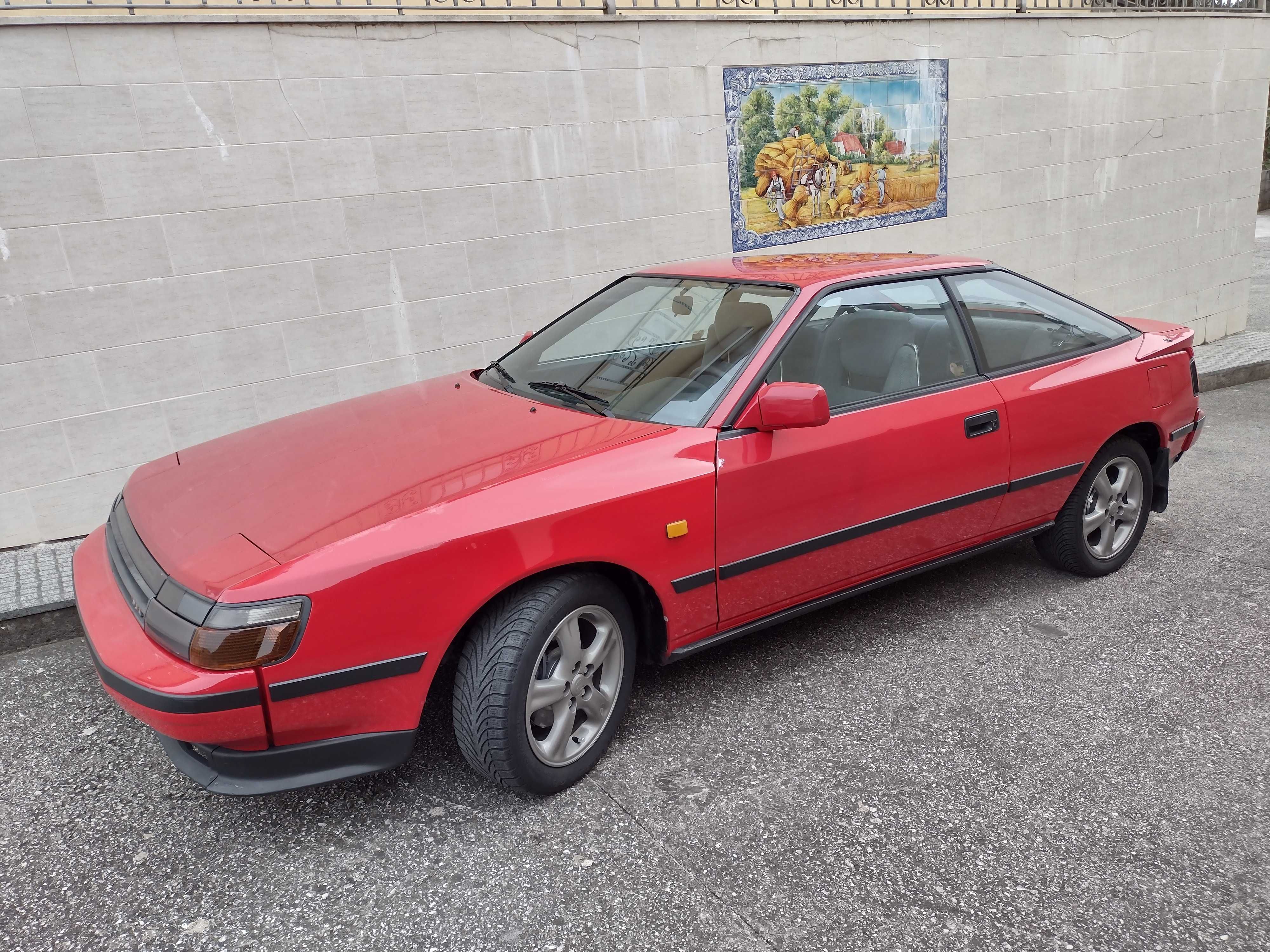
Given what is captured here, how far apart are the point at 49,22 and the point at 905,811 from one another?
5.09 meters

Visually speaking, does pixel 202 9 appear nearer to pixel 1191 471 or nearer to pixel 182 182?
pixel 182 182

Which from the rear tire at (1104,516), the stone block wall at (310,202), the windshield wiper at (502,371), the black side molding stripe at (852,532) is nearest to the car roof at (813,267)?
the windshield wiper at (502,371)

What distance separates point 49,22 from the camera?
177 inches

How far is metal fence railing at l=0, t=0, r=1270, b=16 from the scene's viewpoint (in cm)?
471

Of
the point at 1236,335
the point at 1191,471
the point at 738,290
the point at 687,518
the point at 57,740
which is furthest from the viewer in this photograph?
the point at 1236,335

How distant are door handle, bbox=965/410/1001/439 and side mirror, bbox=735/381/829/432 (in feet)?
2.77

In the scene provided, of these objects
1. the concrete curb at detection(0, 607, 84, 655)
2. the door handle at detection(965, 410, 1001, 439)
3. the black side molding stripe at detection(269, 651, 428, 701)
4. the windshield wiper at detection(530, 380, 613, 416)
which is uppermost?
the windshield wiper at detection(530, 380, 613, 416)

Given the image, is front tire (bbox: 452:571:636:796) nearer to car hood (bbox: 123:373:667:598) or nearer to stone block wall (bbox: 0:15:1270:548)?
car hood (bbox: 123:373:667:598)

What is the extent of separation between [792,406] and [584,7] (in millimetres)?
4211

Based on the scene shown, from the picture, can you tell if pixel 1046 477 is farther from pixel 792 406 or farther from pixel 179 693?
pixel 179 693

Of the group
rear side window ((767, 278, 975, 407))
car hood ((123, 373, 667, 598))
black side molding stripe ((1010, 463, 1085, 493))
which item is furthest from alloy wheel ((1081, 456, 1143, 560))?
car hood ((123, 373, 667, 598))

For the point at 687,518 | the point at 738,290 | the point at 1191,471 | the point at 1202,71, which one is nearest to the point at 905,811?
the point at 687,518

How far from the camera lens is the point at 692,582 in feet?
9.87

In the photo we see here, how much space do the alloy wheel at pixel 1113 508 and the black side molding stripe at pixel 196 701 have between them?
3.47 m
